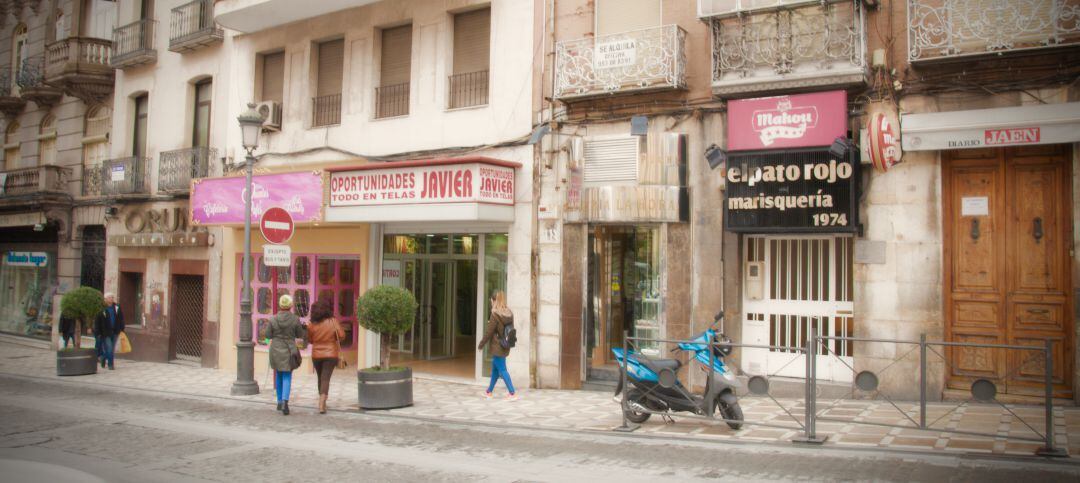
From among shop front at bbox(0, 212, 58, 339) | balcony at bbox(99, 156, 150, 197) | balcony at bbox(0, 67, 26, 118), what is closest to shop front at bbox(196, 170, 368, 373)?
balcony at bbox(99, 156, 150, 197)

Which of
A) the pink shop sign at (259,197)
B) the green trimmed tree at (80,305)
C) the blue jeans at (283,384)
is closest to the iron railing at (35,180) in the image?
the pink shop sign at (259,197)

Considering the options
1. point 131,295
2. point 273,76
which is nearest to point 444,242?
point 273,76

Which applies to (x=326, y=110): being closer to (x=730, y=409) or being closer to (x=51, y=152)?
(x=730, y=409)

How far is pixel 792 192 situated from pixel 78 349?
47.1 feet

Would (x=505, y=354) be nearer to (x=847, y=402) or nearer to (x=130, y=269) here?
(x=847, y=402)

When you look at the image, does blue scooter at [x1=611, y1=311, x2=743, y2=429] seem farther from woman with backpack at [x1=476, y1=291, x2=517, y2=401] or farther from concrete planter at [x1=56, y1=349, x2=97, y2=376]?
concrete planter at [x1=56, y1=349, x2=97, y2=376]

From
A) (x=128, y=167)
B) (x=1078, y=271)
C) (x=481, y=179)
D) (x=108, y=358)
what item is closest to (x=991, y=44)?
(x=1078, y=271)

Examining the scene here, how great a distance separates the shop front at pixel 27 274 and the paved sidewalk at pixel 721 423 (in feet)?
28.9

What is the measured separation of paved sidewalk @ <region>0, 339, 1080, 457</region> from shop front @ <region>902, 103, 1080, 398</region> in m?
0.80

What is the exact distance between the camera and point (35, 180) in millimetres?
23109

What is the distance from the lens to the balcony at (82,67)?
21.8m

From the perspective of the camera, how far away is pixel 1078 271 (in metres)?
9.88

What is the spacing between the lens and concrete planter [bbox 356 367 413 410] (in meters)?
11.6

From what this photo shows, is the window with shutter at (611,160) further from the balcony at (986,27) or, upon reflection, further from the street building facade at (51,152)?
the street building facade at (51,152)
